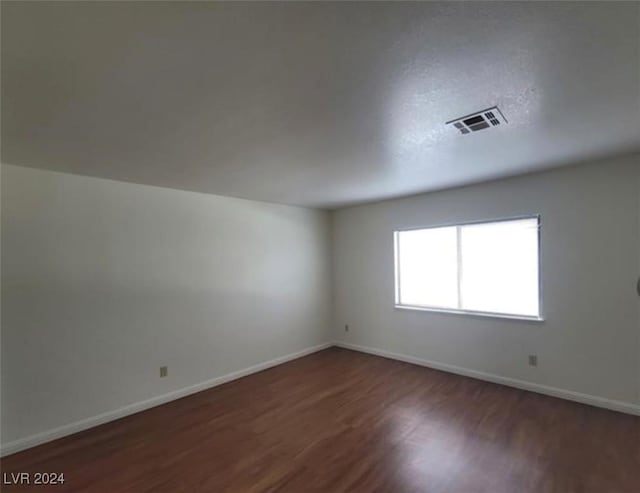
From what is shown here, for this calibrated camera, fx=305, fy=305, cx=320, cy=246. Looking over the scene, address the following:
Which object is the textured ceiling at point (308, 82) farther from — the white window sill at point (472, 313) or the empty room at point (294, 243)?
the white window sill at point (472, 313)

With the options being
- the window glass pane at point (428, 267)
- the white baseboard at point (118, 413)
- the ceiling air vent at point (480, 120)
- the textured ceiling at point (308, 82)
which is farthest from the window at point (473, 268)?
the white baseboard at point (118, 413)

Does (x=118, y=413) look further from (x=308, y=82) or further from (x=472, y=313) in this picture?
(x=472, y=313)

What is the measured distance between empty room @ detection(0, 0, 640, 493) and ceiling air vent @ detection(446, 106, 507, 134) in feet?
0.06

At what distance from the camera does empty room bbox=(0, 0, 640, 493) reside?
4.32 feet

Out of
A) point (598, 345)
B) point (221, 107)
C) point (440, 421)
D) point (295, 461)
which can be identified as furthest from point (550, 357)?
point (221, 107)

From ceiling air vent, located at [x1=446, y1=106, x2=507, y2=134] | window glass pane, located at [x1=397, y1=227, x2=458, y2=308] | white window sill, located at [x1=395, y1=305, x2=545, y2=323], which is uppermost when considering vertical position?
ceiling air vent, located at [x1=446, y1=106, x2=507, y2=134]

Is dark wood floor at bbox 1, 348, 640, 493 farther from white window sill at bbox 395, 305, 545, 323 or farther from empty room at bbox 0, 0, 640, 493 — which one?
white window sill at bbox 395, 305, 545, 323

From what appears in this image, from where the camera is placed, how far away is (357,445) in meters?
2.46

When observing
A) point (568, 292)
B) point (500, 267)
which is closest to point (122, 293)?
point (500, 267)

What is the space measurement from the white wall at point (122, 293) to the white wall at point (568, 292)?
238 cm

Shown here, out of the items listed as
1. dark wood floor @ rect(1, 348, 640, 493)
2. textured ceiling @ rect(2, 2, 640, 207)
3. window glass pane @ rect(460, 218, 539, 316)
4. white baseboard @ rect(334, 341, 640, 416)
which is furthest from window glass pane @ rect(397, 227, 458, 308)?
textured ceiling @ rect(2, 2, 640, 207)

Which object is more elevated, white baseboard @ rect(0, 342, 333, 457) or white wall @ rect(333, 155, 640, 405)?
white wall @ rect(333, 155, 640, 405)

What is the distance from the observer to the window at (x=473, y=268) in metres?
3.49

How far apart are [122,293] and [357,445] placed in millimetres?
2680
